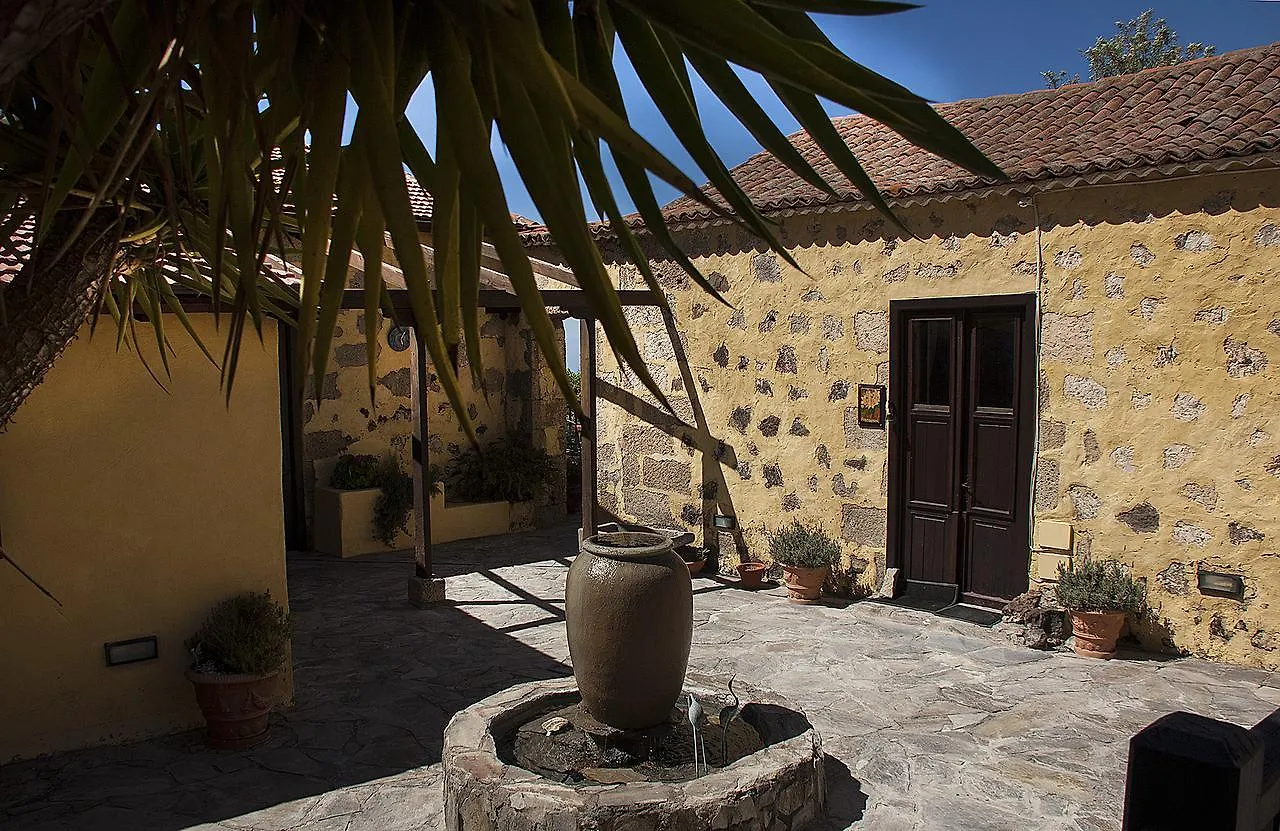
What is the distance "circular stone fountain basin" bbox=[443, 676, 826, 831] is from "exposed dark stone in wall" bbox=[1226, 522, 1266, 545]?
3.38 metres

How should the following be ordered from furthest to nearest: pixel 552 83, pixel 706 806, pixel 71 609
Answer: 1. pixel 71 609
2. pixel 706 806
3. pixel 552 83

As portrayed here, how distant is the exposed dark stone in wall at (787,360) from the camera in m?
8.21

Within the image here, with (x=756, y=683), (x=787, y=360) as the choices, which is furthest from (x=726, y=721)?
(x=787, y=360)

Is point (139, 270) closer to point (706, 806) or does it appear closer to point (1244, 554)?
point (706, 806)

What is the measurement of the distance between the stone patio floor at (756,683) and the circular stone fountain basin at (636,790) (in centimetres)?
36

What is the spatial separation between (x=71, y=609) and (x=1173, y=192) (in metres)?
6.89

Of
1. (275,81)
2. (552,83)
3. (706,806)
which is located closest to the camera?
(552,83)

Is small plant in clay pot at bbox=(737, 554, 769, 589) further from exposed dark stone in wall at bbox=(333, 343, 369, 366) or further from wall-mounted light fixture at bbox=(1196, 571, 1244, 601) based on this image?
exposed dark stone in wall at bbox=(333, 343, 369, 366)

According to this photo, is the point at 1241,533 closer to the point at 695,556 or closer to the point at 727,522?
the point at 727,522

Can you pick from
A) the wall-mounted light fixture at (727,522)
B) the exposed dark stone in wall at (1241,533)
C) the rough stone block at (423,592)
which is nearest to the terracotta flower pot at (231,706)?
the rough stone block at (423,592)

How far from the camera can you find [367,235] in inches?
43.5

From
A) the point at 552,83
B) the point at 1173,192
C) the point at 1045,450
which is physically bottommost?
the point at 1045,450

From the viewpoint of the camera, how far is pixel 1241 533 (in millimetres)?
6008

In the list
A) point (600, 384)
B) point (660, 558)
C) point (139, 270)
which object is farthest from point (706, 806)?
point (600, 384)
